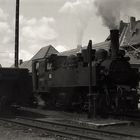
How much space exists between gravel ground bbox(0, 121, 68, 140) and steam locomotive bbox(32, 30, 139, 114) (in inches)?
160

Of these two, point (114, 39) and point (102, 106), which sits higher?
point (114, 39)

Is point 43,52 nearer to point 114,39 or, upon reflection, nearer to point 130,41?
point 130,41

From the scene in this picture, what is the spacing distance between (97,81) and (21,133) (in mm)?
6250

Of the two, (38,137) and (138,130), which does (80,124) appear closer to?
(138,130)

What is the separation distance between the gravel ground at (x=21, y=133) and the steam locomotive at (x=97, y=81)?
4070 mm

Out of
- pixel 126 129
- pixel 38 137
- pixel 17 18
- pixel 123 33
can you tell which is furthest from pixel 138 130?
pixel 123 33

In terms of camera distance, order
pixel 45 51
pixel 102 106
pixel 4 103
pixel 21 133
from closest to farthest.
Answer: pixel 21 133 < pixel 102 106 < pixel 4 103 < pixel 45 51

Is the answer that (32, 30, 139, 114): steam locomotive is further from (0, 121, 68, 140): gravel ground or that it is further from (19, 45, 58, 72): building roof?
(19, 45, 58, 72): building roof

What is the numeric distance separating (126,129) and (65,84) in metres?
7.49

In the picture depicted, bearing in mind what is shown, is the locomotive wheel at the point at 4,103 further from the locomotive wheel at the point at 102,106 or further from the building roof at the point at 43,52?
the building roof at the point at 43,52

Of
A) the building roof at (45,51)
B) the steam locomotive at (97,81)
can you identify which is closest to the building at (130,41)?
the building roof at (45,51)

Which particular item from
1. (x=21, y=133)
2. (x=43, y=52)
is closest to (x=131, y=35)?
(x=43, y=52)

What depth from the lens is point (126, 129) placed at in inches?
544

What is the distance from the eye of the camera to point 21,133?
1281 cm
